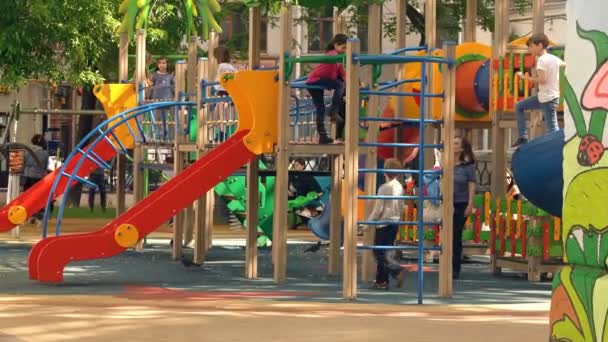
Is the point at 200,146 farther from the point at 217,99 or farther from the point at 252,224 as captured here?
the point at 252,224

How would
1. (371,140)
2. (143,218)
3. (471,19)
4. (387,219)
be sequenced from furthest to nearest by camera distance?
(471,19), (143,218), (371,140), (387,219)

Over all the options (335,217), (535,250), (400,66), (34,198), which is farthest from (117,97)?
(535,250)

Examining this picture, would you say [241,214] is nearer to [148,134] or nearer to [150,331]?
[148,134]

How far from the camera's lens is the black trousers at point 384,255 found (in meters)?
18.7

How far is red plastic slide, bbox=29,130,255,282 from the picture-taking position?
63.2 ft

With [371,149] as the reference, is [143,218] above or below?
below

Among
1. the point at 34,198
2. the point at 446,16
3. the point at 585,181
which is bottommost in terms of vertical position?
the point at 585,181

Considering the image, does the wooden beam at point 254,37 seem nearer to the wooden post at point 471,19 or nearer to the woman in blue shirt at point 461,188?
the woman in blue shirt at point 461,188

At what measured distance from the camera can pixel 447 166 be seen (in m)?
18.0

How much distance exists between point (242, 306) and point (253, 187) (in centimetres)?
545

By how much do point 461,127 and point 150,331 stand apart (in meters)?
11.0

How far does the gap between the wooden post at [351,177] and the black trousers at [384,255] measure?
1.07 m

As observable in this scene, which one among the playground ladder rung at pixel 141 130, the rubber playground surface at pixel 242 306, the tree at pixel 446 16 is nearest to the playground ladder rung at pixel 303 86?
the rubber playground surface at pixel 242 306

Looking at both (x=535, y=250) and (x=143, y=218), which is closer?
(x=143, y=218)
